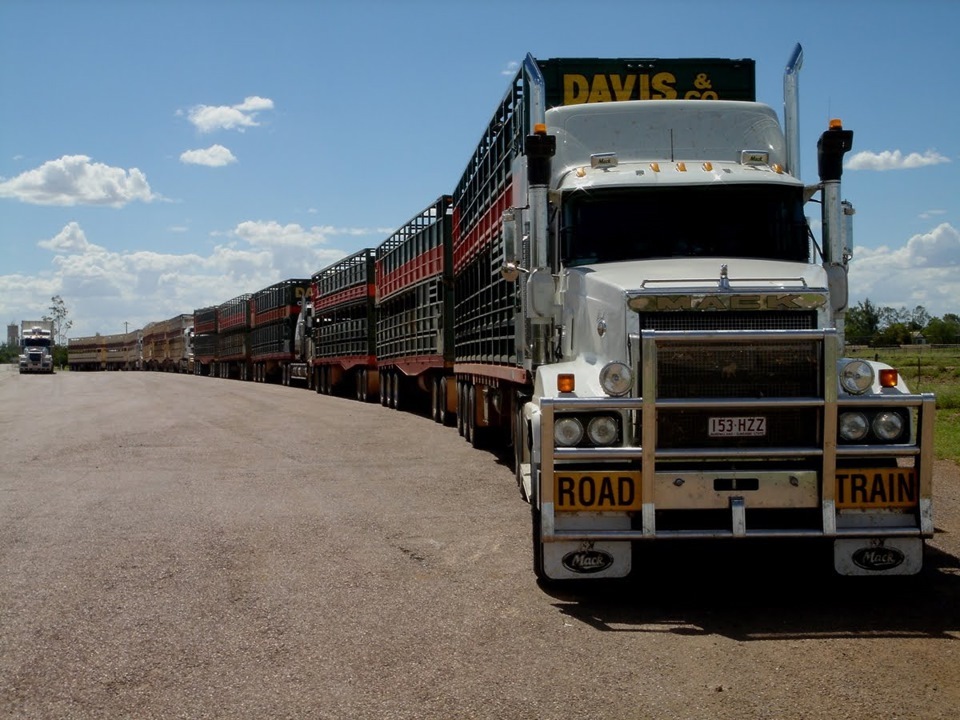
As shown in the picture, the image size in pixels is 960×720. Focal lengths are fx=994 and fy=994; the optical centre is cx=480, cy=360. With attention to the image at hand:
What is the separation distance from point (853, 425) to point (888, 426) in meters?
0.21

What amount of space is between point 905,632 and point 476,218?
9.31 meters

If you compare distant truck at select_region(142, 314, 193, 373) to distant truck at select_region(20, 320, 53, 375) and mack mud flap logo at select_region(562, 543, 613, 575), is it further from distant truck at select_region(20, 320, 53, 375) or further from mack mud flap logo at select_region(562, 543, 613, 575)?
mack mud flap logo at select_region(562, 543, 613, 575)

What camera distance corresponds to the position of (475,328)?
46.8 ft

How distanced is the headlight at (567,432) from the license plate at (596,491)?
196 millimetres

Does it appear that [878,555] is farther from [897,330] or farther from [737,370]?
[897,330]

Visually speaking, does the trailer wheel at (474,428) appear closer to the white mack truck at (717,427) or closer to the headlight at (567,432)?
the white mack truck at (717,427)

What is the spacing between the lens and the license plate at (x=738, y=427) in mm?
6086

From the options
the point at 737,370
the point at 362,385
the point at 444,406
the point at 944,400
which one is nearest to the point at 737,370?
the point at 737,370

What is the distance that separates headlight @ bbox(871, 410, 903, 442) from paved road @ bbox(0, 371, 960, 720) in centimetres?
107

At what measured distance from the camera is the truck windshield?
7445 millimetres

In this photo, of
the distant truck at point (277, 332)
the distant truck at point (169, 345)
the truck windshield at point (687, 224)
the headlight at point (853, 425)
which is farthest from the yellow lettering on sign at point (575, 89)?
the distant truck at point (169, 345)

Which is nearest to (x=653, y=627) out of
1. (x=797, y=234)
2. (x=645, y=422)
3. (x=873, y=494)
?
(x=645, y=422)

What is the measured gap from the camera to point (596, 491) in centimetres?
601

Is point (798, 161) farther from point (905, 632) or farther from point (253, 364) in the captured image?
point (253, 364)
